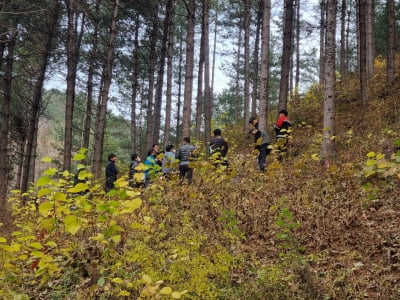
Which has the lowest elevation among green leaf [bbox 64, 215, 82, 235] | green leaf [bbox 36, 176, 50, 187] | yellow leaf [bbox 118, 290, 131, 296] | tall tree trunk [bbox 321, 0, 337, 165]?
yellow leaf [bbox 118, 290, 131, 296]

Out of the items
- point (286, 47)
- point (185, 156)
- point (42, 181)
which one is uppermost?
point (286, 47)

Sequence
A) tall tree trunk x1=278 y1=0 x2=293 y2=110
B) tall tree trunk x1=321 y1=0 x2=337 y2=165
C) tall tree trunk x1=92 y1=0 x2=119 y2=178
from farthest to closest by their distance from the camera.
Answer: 1. tall tree trunk x1=278 y1=0 x2=293 y2=110
2. tall tree trunk x1=92 y1=0 x2=119 y2=178
3. tall tree trunk x1=321 y1=0 x2=337 y2=165

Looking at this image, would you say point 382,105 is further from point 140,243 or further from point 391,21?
point 140,243

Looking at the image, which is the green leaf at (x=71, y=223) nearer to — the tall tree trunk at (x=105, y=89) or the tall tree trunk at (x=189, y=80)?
the tall tree trunk at (x=189, y=80)

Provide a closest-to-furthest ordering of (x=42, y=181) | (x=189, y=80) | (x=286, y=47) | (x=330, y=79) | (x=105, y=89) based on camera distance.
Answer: (x=42, y=181) → (x=330, y=79) → (x=189, y=80) → (x=105, y=89) → (x=286, y=47)

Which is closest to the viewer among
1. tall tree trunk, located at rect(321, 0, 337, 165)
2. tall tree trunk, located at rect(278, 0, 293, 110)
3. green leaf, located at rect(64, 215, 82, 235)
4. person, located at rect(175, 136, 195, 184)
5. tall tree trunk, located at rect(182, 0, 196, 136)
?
green leaf, located at rect(64, 215, 82, 235)

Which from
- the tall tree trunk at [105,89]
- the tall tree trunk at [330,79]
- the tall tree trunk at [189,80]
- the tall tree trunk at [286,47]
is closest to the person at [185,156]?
the tall tree trunk at [189,80]

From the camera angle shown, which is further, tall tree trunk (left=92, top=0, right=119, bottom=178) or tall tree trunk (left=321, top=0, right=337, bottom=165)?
tall tree trunk (left=92, top=0, right=119, bottom=178)

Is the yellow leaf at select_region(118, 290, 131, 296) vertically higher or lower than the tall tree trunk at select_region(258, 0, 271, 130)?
lower

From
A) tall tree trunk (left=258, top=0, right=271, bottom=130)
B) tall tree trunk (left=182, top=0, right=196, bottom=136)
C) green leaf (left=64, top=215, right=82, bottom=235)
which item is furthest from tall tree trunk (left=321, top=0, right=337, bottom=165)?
green leaf (left=64, top=215, right=82, bottom=235)

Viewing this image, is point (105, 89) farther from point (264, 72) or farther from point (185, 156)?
point (264, 72)

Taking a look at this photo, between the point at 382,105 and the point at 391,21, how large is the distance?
3178mm

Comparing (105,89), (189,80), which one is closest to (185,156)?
(189,80)

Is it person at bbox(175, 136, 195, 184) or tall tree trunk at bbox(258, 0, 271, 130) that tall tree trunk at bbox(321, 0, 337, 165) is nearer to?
tall tree trunk at bbox(258, 0, 271, 130)
